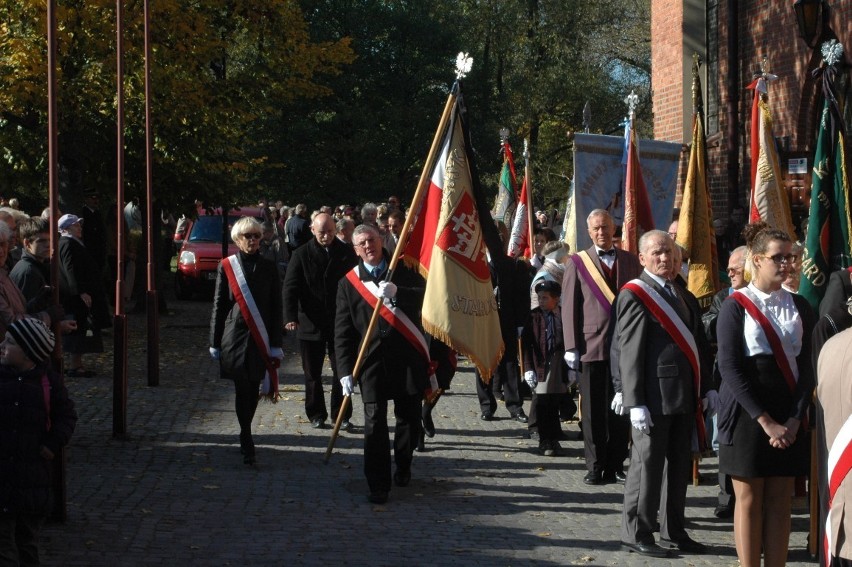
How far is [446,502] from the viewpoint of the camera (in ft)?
30.4

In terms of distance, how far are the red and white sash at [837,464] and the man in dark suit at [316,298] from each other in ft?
26.6

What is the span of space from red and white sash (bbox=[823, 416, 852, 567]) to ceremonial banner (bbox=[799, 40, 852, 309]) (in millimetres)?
5097

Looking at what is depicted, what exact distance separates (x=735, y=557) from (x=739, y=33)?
11383mm

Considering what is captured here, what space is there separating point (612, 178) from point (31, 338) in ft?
21.9

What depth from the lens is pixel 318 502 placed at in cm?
913

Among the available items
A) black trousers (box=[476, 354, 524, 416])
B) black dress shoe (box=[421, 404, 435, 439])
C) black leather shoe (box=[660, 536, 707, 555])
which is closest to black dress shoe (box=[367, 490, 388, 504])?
black leather shoe (box=[660, 536, 707, 555])

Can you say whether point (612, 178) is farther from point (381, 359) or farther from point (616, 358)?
point (616, 358)

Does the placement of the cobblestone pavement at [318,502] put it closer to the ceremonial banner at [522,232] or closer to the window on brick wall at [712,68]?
the ceremonial banner at [522,232]

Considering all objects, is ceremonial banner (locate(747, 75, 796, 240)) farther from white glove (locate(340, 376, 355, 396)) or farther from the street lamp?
white glove (locate(340, 376, 355, 396))

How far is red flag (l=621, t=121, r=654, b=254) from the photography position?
11266 millimetres

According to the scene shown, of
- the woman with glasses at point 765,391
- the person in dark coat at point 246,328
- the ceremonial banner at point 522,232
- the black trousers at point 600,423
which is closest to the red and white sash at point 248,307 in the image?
the person in dark coat at point 246,328

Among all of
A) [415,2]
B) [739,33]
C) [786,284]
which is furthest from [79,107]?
[415,2]

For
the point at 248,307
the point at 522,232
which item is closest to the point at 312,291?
the point at 248,307

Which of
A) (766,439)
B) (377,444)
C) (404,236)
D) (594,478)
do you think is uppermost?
(404,236)
